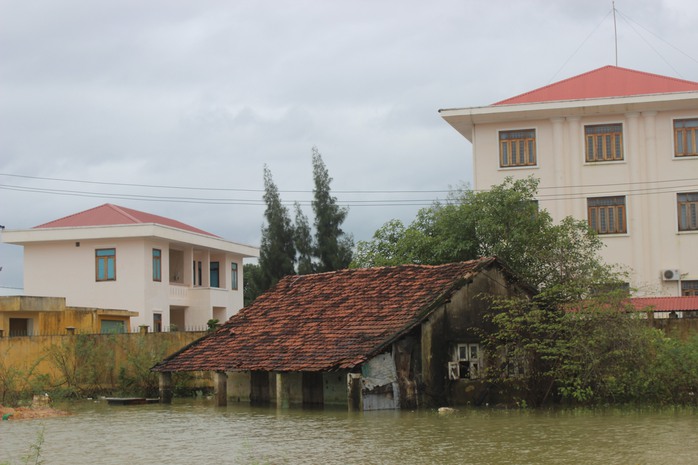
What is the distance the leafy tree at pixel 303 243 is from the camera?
174 ft

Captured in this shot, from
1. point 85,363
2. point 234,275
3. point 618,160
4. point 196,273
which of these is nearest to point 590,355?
point 618,160

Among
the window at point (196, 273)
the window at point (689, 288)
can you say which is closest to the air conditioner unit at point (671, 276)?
the window at point (689, 288)

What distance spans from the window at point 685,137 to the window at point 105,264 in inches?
927

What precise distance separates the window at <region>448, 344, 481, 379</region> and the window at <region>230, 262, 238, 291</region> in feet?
90.0

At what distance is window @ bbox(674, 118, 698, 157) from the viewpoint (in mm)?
36125

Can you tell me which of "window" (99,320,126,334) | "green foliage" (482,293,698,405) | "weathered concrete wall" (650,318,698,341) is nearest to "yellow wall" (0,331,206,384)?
"window" (99,320,126,334)

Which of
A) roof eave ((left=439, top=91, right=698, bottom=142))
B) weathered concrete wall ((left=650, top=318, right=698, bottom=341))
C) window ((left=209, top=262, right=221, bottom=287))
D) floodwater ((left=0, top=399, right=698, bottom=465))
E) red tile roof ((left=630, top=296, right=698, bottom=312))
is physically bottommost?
floodwater ((left=0, top=399, right=698, bottom=465))

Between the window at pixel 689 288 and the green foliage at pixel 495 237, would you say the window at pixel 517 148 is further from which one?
the window at pixel 689 288

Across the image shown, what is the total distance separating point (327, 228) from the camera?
53.9m

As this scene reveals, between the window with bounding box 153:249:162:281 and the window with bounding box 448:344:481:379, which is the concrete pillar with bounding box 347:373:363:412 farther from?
the window with bounding box 153:249:162:281

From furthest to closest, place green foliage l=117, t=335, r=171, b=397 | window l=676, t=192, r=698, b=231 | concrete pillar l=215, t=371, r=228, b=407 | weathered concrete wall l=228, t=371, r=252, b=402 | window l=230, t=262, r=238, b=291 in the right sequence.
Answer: window l=230, t=262, r=238, b=291 → window l=676, t=192, r=698, b=231 → green foliage l=117, t=335, r=171, b=397 → weathered concrete wall l=228, t=371, r=252, b=402 → concrete pillar l=215, t=371, r=228, b=407

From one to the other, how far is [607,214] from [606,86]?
5.04 meters

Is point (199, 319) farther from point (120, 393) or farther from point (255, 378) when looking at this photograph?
point (255, 378)

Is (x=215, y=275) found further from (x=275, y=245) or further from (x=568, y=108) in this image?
(x=568, y=108)
